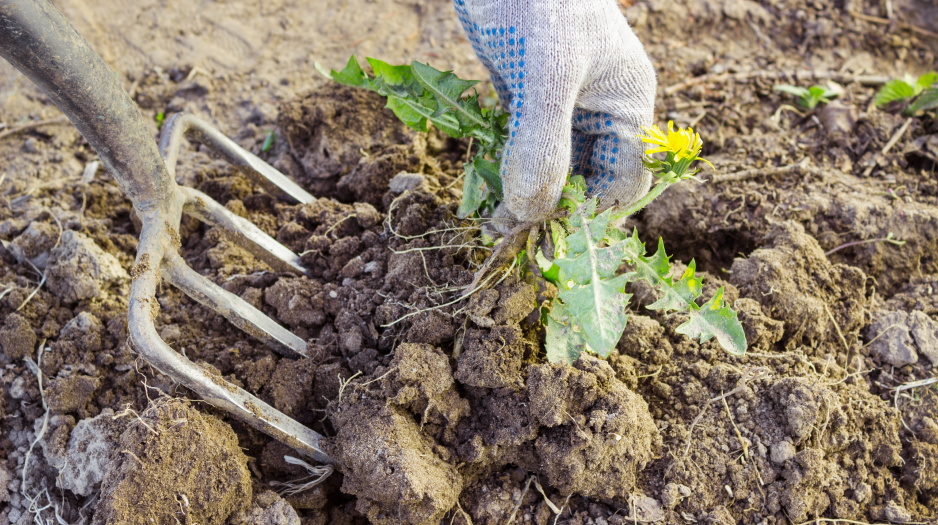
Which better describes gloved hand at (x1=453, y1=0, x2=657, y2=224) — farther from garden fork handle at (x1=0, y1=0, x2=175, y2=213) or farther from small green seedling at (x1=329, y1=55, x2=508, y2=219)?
garden fork handle at (x1=0, y1=0, x2=175, y2=213)

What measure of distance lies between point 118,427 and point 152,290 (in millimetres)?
446

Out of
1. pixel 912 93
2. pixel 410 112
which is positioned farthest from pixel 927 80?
pixel 410 112

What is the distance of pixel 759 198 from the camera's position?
262 centimetres

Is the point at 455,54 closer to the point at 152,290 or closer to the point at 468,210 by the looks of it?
the point at 468,210

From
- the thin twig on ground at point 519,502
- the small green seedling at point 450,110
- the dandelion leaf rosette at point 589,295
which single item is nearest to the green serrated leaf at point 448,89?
the small green seedling at point 450,110

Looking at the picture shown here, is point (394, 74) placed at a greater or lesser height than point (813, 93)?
greater

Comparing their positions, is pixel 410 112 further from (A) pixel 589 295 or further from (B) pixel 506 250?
(A) pixel 589 295

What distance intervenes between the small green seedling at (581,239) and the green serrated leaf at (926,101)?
1918 mm

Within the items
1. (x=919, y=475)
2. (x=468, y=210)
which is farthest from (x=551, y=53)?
(x=919, y=475)

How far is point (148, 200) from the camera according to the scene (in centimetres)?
192

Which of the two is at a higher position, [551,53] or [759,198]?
[551,53]

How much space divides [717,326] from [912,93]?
2229 mm

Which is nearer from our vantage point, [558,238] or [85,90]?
[85,90]

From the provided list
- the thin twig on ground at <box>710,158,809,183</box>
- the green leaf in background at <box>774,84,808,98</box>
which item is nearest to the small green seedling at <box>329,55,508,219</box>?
the thin twig on ground at <box>710,158,809,183</box>
